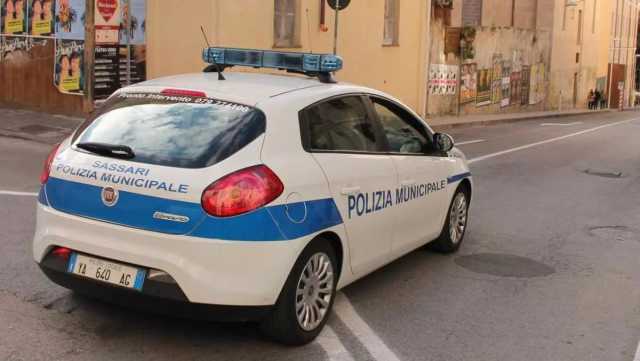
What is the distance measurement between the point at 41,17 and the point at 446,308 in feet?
48.9

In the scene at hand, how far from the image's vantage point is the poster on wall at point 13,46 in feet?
60.8

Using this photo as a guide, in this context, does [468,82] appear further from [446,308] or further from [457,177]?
[446,308]

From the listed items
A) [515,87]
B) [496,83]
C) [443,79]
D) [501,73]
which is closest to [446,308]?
[443,79]

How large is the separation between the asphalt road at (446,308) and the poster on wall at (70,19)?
27.0 ft

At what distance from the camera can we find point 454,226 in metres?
7.47

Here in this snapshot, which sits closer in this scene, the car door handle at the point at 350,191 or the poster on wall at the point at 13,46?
the car door handle at the point at 350,191

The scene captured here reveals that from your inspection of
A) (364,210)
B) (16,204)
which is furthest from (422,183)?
(16,204)

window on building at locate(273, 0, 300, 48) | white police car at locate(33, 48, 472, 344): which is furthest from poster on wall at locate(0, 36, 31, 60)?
white police car at locate(33, 48, 472, 344)

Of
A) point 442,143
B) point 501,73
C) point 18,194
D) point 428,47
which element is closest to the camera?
point 442,143

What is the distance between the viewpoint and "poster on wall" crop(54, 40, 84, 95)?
1748cm

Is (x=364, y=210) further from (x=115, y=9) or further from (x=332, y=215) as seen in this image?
(x=115, y=9)

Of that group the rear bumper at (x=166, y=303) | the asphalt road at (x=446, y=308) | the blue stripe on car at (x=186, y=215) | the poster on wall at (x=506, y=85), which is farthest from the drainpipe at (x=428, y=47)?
the rear bumper at (x=166, y=303)

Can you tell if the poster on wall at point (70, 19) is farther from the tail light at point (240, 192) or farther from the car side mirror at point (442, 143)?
the tail light at point (240, 192)

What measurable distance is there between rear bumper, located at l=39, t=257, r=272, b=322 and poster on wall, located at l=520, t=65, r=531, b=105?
119 ft
